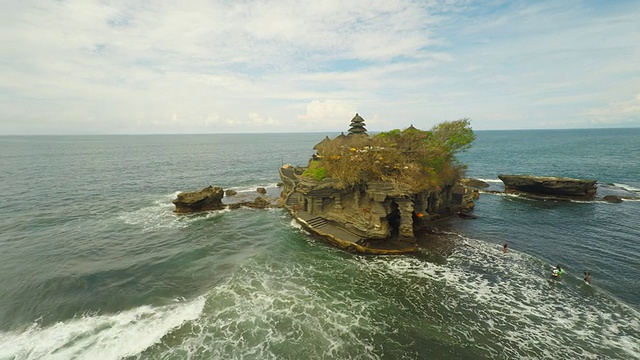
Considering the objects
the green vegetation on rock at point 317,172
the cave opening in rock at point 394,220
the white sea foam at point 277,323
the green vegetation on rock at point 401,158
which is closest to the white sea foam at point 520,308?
the white sea foam at point 277,323

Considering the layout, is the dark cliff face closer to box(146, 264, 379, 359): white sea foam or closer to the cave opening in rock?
the cave opening in rock

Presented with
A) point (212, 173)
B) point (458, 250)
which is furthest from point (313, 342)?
Answer: point (212, 173)

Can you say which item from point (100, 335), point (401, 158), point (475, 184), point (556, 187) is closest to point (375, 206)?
point (401, 158)

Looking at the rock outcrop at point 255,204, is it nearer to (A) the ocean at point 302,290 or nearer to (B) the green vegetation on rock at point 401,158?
(A) the ocean at point 302,290

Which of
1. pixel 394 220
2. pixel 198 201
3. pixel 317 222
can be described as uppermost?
pixel 198 201

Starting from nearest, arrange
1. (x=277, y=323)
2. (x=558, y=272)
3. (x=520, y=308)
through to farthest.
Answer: (x=277, y=323), (x=520, y=308), (x=558, y=272)

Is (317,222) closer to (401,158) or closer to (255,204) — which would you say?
(401,158)

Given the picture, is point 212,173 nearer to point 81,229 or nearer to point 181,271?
point 81,229
